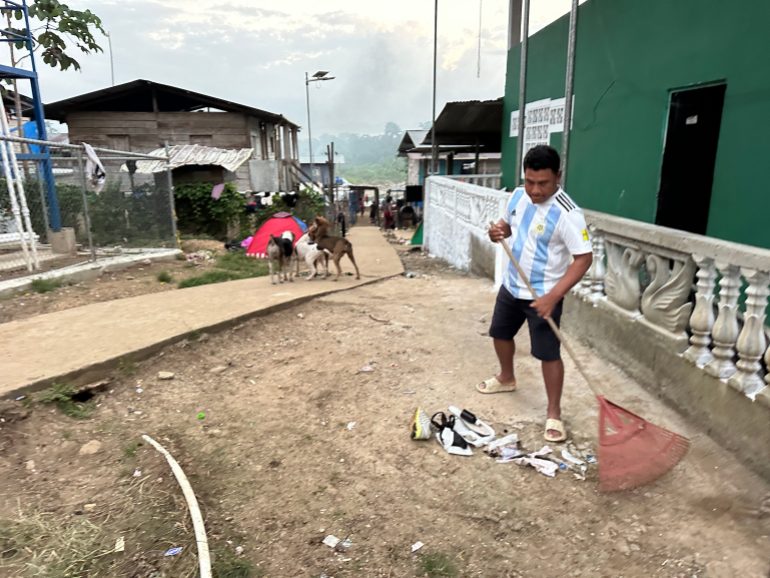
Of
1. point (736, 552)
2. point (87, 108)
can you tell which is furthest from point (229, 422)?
point (87, 108)

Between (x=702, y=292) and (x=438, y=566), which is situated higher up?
(x=702, y=292)

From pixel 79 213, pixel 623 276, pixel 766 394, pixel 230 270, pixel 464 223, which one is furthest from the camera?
pixel 230 270

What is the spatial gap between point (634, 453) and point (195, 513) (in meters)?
2.25

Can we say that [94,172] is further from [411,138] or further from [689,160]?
[411,138]

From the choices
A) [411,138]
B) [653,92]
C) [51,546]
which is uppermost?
[411,138]

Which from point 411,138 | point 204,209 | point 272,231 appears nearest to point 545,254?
point 272,231

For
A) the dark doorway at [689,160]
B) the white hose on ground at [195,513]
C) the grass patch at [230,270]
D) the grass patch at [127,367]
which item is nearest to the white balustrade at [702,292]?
the dark doorway at [689,160]

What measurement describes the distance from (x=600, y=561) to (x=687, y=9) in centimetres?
583

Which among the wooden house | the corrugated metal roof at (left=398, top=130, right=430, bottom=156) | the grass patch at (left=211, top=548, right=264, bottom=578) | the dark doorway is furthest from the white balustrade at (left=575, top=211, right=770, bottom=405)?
the corrugated metal roof at (left=398, top=130, right=430, bottom=156)

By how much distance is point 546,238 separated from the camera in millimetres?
3039

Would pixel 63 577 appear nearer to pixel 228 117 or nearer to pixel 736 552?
pixel 736 552

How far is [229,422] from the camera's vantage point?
3537 millimetres

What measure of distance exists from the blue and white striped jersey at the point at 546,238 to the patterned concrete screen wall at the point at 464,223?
2.98 meters

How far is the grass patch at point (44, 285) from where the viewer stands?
6.77 meters
